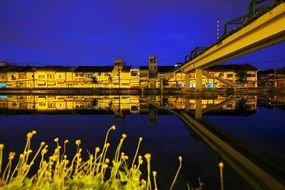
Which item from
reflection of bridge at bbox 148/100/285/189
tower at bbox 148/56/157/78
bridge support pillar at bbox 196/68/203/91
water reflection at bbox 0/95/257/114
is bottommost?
reflection of bridge at bbox 148/100/285/189

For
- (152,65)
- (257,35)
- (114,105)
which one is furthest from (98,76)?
(257,35)

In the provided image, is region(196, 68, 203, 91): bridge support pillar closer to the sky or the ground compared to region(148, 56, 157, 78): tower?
closer to the ground

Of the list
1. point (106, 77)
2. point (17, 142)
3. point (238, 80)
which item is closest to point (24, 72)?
point (106, 77)

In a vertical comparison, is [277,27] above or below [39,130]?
above

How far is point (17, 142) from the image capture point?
37.9 feet

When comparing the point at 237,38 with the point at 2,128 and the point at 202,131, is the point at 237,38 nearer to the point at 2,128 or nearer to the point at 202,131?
the point at 202,131

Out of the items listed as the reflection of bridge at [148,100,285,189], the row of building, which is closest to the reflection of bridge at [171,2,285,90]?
the reflection of bridge at [148,100,285,189]

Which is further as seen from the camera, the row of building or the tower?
the row of building

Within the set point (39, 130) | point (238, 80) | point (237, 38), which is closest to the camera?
point (39, 130)

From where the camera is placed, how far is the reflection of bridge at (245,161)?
6.93m

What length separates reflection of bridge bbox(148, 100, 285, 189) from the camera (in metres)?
6.93

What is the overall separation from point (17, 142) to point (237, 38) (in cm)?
1681

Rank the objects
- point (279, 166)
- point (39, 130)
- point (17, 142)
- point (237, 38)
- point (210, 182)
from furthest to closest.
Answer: point (237, 38) → point (39, 130) → point (17, 142) → point (279, 166) → point (210, 182)

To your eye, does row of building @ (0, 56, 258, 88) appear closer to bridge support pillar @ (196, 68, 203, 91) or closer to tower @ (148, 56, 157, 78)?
tower @ (148, 56, 157, 78)
